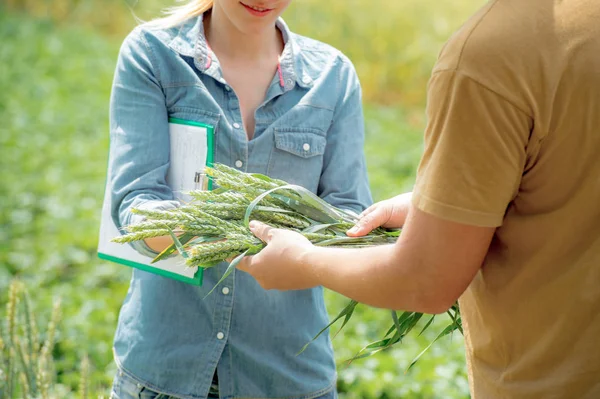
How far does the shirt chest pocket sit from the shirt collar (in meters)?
0.13

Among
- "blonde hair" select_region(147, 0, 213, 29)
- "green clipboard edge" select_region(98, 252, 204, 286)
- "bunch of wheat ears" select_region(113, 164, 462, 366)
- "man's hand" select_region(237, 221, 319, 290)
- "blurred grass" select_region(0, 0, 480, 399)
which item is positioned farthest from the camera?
"blurred grass" select_region(0, 0, 480, 399)

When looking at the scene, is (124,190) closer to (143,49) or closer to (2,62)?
(143,49)

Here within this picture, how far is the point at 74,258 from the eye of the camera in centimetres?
504

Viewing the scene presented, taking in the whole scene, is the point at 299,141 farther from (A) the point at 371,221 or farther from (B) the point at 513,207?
(B) the point at 513,207

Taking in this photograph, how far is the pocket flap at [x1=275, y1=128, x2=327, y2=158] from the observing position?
2180mm

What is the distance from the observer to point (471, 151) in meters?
1.25

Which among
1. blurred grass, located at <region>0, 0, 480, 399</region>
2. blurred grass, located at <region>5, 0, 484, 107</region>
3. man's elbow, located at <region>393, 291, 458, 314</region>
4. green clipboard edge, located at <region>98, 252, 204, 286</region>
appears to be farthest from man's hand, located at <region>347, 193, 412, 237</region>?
blurred grass, located at <region>5, 0, 484, 107</region>

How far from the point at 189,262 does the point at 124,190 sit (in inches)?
14.2

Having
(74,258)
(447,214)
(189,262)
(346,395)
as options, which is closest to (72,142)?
(74,258)

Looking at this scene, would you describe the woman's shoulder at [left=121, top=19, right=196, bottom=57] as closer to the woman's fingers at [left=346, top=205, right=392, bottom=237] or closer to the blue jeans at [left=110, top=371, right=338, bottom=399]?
the woman's fingers at [left=346, top=205, right=392, bottom=237]

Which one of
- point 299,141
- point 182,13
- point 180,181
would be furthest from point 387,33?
point 180,181

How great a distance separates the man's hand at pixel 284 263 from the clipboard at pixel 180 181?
0.26 m

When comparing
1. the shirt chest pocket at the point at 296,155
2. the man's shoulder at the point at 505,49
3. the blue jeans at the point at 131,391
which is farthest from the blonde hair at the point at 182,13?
the man's shoulder at the point at 505,49

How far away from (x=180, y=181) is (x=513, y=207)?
98 cm
